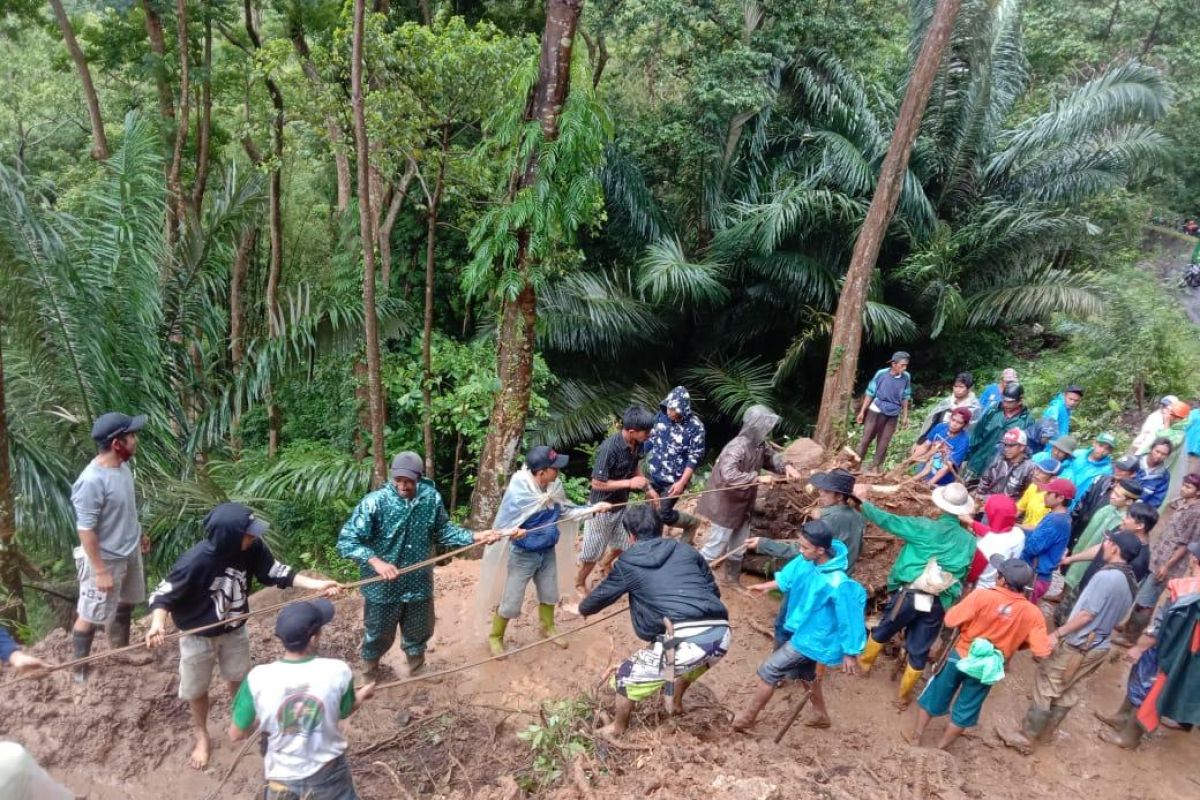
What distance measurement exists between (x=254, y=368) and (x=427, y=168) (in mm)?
2826

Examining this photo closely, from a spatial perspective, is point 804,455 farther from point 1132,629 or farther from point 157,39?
point 157,39

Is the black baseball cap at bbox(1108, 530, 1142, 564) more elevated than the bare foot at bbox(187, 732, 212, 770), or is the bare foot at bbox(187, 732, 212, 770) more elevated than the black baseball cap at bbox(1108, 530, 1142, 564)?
the black baseball cap at bbox(1108, 530, 1142, 564)

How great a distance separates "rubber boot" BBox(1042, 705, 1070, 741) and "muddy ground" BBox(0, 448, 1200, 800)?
3.6 inches

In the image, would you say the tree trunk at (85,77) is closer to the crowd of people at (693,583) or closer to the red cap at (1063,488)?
the crowd of people at (693,583)

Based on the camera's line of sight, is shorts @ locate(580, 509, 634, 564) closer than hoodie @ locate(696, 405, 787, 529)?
No

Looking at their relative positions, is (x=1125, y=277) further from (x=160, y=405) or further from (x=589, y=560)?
(x=160, y=405)

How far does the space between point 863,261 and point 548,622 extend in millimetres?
5765

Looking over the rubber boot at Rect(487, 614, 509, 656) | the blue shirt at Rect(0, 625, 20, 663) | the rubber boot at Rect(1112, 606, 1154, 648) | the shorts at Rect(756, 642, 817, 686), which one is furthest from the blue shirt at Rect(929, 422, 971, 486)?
the blue shirt at Rect(0, 625, 20, 663)

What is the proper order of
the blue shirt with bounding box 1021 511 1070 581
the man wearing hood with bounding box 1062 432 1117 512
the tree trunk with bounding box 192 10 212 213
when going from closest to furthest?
the blue shirt with bounding box 1021 511 1070 581 → the man wearing hood with bounding box 1062 432 1117 512 → the tree trunk with bounding box 192 10 212 213

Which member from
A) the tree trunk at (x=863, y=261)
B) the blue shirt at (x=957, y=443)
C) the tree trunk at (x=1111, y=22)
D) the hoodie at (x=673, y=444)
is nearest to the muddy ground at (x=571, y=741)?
the hoodie at (x=673, y=444)

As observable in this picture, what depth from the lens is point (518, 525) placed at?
4.82m

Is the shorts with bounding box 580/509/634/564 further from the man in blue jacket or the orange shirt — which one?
the orange shirt

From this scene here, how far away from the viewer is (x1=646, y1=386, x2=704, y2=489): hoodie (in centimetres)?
555

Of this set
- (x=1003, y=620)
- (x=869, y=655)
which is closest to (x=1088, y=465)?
(x=869, y=655)
